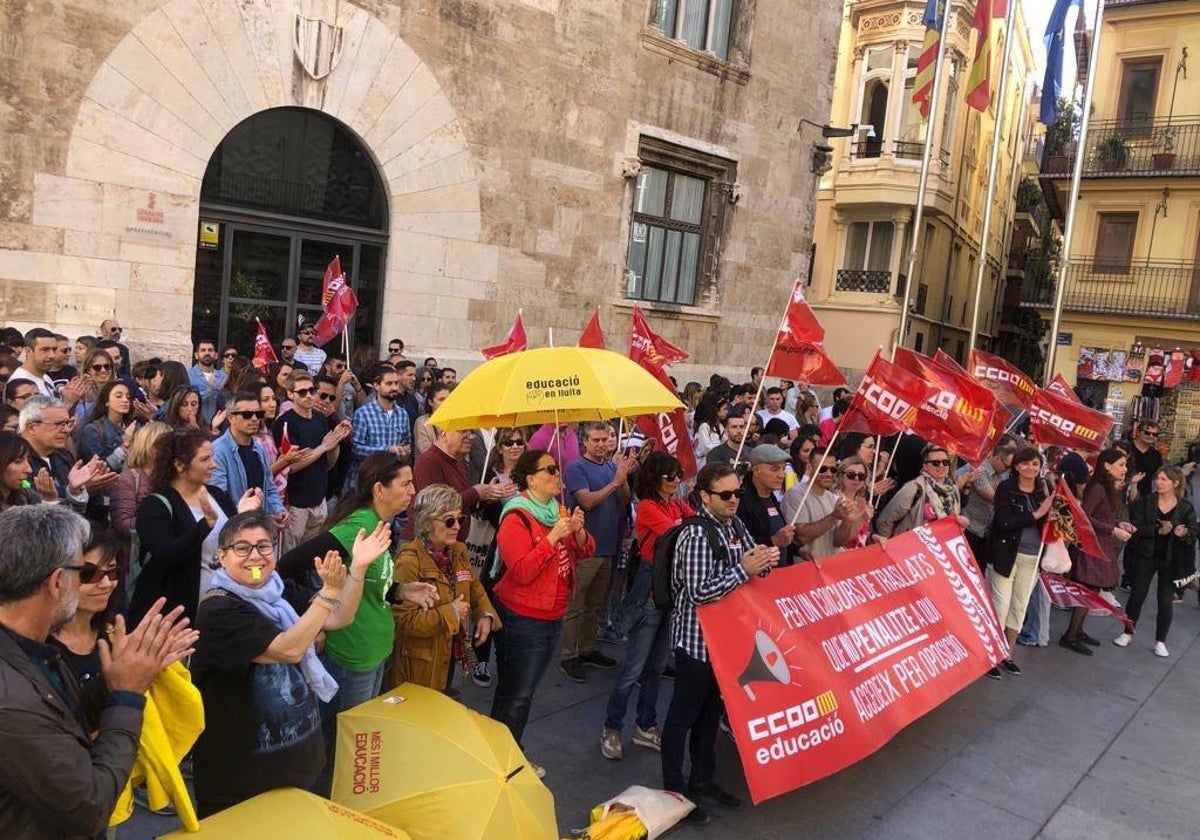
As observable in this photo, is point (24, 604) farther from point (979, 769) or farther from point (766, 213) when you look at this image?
point (766, 213)

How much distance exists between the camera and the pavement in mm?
4891

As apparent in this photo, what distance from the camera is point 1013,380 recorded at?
9.45 metres

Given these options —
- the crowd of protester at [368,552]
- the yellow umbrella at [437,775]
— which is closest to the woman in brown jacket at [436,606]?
the crowd of protester at [368,552]

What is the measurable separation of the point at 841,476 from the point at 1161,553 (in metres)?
4.39

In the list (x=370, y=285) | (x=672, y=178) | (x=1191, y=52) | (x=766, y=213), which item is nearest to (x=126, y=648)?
(x=370, y=285)

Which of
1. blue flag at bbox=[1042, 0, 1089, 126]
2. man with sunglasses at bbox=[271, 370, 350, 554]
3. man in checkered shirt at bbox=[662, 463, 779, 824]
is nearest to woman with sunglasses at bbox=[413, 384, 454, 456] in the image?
man with sunglasses at bbox=[271, 370, 350, 554]

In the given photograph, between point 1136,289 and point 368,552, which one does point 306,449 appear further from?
point 1136,289

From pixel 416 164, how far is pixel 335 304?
276 cm

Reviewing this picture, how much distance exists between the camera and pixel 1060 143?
2986cm

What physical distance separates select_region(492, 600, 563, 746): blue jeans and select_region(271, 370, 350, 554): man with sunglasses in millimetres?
2213

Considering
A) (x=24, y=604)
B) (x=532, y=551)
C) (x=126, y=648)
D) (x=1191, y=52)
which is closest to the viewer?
(x=24, y=604)

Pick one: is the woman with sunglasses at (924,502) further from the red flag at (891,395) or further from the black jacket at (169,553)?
the black jacket at (169,553)

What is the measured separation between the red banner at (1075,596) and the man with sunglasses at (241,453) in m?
6.90

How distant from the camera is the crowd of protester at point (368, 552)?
2.54 metres
